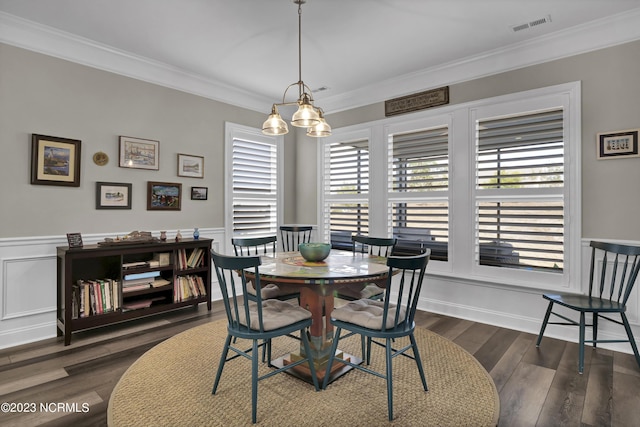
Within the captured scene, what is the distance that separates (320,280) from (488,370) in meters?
1.58

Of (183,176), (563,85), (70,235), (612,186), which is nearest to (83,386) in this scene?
(70,235)

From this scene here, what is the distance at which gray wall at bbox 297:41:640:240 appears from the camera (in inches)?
113

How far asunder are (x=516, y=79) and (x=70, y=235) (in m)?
4.59

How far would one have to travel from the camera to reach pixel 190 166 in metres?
4.22

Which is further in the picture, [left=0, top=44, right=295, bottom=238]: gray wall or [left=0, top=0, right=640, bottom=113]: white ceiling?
[left=0, top=44, right=295, bottom=238]: gray wall

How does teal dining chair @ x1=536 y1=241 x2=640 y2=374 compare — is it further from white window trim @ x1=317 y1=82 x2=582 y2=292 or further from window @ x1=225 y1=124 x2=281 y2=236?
window @ x1=225 y1=124 x2=281 y2=236

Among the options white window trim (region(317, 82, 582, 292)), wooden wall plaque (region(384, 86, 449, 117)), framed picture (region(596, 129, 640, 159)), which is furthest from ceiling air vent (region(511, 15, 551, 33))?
framed picture (region(596, 129, 640, 159))

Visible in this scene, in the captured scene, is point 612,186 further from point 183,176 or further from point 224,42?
point 183,176

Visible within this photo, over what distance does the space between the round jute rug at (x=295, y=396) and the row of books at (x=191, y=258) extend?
1188 millimetres

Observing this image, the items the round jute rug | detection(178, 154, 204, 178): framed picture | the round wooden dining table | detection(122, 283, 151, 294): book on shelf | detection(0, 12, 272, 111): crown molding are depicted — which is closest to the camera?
the round jute rug

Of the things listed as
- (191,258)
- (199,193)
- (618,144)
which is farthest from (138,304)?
(618,144)

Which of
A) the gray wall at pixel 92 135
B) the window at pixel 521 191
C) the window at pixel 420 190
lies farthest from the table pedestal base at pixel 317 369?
the gray wall at pixel 92 135

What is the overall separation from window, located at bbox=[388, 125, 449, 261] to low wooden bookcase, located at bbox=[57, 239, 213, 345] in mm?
2393

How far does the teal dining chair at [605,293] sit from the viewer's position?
8.46 ft
